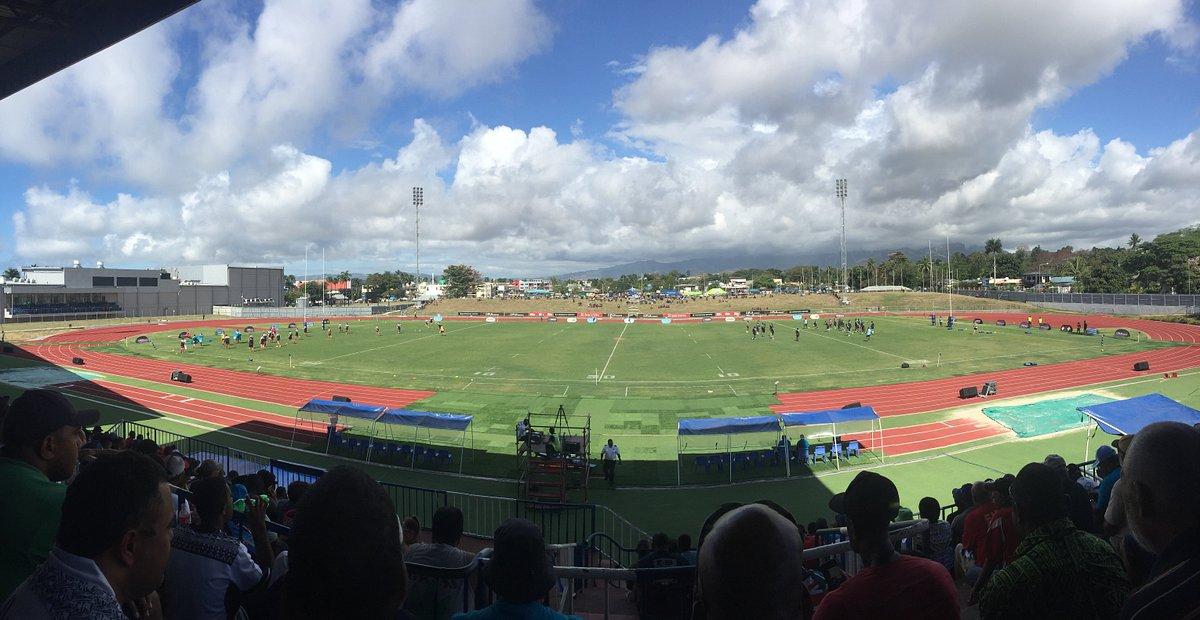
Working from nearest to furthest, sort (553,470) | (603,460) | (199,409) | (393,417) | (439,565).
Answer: (439,565)
(553,470)
(603,460)
(393,417)
(199,409)

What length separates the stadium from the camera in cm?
Result: 209

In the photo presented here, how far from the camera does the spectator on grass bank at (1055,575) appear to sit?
2553mm

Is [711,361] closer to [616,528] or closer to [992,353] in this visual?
[992,353]

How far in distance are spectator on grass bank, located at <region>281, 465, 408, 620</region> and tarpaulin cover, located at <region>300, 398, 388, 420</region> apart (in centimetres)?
1828

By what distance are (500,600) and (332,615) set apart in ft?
2.93

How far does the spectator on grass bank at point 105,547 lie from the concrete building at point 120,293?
98.2 m

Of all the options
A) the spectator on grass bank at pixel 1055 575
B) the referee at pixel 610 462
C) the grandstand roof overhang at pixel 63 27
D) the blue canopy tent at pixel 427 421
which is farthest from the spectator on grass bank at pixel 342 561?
the blue canopy tent at pixel 427 421

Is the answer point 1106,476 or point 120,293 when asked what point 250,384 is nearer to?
point 1106,476

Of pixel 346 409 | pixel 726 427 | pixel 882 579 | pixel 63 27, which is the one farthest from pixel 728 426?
pixel 63 27

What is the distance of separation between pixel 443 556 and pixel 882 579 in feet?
8.45

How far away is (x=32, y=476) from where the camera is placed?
288 cm

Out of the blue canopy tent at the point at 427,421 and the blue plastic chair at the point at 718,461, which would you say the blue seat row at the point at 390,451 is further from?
the blue plastic chair at the point at 718,461

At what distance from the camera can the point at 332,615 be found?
166cm

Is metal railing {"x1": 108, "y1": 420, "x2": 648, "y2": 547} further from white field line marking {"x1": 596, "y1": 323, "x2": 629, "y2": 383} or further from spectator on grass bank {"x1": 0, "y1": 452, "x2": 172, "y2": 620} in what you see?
white field line marking {"x1": 596, "y1": 323, "x2": 629, "y2": 383}
